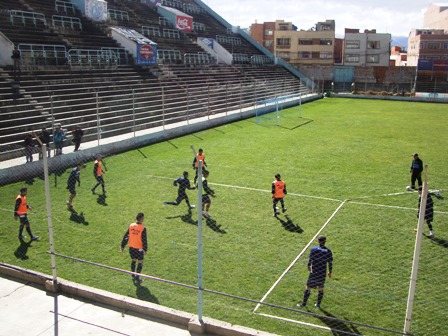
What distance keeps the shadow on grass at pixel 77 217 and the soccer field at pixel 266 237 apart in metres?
0.08

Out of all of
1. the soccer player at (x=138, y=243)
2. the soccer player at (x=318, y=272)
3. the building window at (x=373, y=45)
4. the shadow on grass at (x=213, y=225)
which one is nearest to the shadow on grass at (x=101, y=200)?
the shadow on grass at (x=213, y=225)

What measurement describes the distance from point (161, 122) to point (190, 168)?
397 inches

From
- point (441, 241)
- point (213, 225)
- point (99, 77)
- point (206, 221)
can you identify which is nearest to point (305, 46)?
point (99, 77)

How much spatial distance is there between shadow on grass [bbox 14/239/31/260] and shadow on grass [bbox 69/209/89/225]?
1.57 metres

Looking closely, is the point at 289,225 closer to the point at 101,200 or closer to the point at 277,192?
the point at 277,192

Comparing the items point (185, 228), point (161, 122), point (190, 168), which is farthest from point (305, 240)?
point (161, 122)

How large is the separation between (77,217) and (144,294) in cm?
476

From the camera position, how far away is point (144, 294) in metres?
8.27

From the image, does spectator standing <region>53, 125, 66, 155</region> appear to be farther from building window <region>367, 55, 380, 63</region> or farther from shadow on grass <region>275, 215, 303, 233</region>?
building window <region>367, 55, 380, 63</region>

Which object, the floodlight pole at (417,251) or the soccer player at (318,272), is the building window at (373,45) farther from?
the floodlight pole at (417,251)

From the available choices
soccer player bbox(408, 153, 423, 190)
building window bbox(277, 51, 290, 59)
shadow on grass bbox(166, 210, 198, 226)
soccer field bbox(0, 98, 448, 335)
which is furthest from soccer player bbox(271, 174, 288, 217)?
building window bbox(277, 51, 290, 59)

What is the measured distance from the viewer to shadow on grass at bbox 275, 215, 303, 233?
37.0ft

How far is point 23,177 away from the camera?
630 inches

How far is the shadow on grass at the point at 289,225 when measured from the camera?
444 inches
